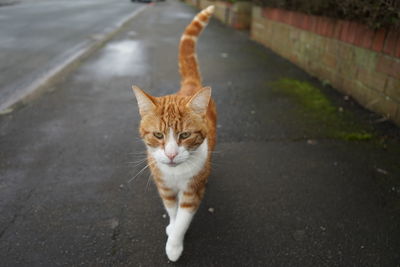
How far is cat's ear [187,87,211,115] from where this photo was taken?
186 centimetres

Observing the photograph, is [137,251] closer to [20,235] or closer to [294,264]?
[20,235]

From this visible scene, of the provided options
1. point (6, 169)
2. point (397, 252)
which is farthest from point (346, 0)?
point (6, 169)

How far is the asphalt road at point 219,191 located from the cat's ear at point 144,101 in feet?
3.16

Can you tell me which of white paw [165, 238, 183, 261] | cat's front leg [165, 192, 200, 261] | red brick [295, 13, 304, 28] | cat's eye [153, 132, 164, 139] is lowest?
white paw [165, 238, 183, 261]

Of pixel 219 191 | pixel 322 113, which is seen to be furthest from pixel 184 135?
pixel 322 113

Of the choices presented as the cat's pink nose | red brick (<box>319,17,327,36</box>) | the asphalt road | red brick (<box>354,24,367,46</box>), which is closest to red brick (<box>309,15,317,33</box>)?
red brick (<box>319,17,327,36</box>)

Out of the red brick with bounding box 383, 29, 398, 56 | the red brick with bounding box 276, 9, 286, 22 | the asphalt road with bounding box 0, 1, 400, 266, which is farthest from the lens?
the red brick with bounding box 276, 9, 286, 22

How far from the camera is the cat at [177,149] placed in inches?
72.4

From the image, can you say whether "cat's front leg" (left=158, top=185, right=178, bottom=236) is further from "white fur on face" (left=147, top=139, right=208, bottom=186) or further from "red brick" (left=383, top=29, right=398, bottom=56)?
"red brick" (left=383, top=29, right=398, bottom=56)

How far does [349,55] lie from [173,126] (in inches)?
148

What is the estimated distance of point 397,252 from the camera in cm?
205

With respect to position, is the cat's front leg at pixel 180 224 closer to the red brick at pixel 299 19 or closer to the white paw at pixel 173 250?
the white paw at pixel 173 250

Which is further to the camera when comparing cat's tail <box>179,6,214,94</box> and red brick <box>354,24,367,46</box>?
red brick <box>354,24,367,46</box>

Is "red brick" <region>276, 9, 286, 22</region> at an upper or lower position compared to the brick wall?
upper
